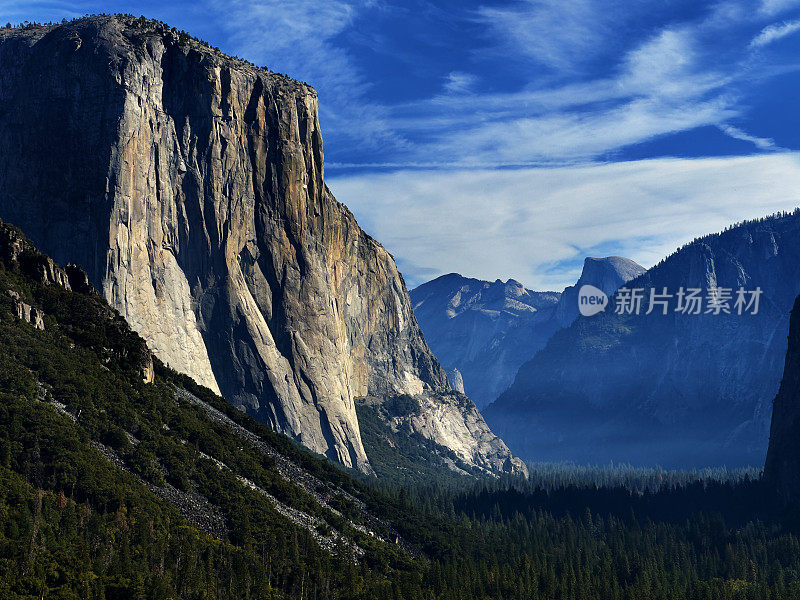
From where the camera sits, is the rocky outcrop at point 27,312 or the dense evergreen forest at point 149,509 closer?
the dense evergreen forest at point 149,509

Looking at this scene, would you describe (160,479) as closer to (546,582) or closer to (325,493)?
(325,493)

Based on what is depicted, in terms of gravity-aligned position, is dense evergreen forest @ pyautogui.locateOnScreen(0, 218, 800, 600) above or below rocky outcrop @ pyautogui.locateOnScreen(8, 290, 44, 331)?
below

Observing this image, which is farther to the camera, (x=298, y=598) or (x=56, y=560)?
(x=298, y=598)

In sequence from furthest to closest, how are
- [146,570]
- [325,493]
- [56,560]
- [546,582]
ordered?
[325,493], [546,582], [146,570], [56,560]

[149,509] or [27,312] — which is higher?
[27,312]

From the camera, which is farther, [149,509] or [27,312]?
[27,312]

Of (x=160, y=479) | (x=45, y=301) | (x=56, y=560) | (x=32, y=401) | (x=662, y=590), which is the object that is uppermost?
(x=45, y=301)

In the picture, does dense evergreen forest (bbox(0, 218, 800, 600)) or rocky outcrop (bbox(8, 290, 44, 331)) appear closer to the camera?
dense evergreen forest (bbox(0, 218, 800, 600))

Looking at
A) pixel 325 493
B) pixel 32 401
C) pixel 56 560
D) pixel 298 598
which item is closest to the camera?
pixel 56 560

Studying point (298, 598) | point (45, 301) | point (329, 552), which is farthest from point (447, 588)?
point (45, 301)

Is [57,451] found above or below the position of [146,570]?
above

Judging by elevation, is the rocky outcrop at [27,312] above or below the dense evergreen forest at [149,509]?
above
